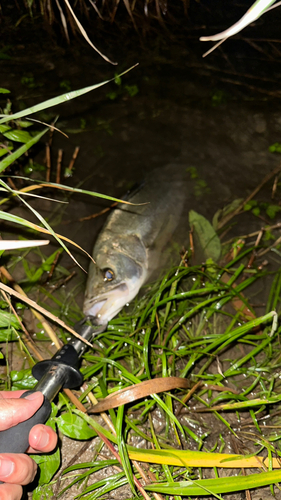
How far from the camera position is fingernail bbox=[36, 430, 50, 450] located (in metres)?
1.89

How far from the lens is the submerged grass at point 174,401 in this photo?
2.29 meters

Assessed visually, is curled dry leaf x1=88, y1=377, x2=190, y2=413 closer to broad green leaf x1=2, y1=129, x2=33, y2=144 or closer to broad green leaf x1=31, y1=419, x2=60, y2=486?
broad green leaf x1=31, y1=419, x2=60, y2=486

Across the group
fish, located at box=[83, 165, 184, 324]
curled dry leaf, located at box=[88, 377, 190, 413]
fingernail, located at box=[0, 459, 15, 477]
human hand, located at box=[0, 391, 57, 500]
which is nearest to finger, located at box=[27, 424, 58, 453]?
human hand, located at box=[0, 391, 57, 500]

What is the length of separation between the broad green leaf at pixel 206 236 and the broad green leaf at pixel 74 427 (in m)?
1.98

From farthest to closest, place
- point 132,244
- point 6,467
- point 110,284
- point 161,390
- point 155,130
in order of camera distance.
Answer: point 155,130, point 132,244, point 110,284, point 161,390, point 6,467

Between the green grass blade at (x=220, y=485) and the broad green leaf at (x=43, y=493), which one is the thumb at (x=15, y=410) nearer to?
the broad green leaf at (x=43, y=493)

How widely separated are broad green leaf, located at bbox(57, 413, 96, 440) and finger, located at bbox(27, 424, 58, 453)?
41 centimetres

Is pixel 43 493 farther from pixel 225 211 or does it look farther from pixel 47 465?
pixel 225 211

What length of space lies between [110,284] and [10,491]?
167cm

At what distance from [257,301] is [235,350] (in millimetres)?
623

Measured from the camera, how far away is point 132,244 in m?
3.55

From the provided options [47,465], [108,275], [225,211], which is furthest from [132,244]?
[47,465]

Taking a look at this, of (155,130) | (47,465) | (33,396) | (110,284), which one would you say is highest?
(155,130)

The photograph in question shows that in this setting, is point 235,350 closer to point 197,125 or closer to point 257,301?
point 257,301
